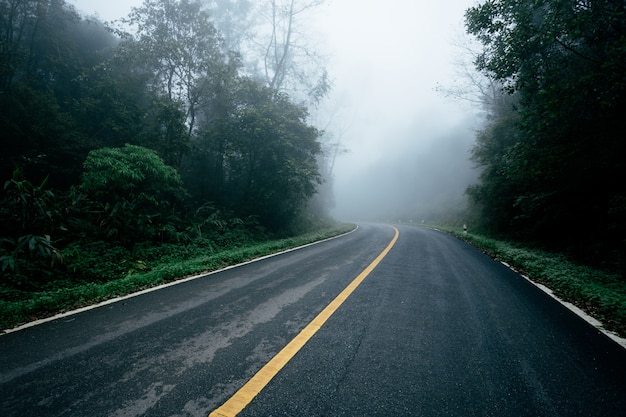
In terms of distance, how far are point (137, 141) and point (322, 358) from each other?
44.1 feet

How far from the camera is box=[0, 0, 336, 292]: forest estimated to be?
792cm

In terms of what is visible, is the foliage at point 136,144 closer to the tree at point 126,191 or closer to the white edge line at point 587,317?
the tree at point 126,191

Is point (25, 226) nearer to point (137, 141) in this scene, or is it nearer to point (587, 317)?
point (137, 141)

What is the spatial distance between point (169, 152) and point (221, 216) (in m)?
3.58

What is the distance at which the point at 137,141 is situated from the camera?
12.3 m

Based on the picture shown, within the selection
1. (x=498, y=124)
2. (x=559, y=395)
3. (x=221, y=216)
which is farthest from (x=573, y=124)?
(x=221, y=216)

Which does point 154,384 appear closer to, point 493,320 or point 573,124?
point 493,320

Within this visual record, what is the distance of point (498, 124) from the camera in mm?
14188

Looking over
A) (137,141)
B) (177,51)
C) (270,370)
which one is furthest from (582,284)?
(177,51)

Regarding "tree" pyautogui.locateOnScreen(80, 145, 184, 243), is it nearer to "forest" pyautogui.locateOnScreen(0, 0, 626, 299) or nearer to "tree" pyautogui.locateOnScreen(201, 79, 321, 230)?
"forest" pyautogui.locateOnScreen(0, 0, 626, 299)

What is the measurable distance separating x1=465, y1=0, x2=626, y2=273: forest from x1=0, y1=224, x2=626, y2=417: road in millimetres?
5488

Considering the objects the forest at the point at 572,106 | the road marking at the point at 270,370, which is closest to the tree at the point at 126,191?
the road marking at the point at 270,370

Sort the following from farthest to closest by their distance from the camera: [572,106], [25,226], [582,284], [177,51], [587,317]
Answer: [177,51] → [572,106] → [25,226] → [582,284] → [587,317]

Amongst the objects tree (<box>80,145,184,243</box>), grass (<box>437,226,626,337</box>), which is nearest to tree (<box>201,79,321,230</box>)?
tree (<box>80,145,184,243</box>)
